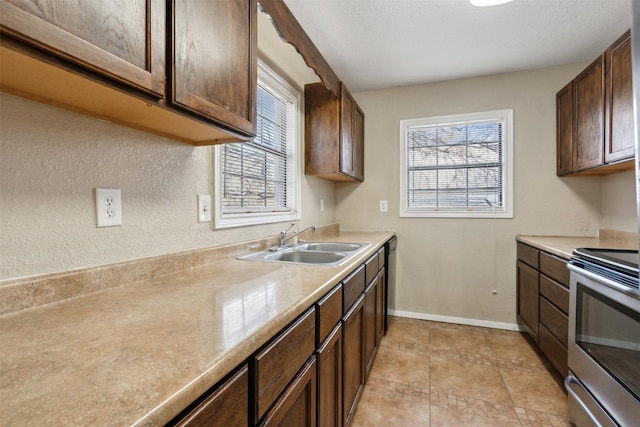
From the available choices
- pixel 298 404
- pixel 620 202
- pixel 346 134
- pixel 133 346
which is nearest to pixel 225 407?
pixel 133 346

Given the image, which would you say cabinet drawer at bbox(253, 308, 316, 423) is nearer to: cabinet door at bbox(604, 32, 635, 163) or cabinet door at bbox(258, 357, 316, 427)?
cabinet door at bbox(258, 357, 316, 427)

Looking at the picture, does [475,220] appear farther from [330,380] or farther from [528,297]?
[330,380]

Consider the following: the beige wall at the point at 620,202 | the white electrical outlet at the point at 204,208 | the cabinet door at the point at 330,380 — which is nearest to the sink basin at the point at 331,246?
the white electrical outlet at the point at 204,208

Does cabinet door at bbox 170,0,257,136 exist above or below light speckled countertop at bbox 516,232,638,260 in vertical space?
above

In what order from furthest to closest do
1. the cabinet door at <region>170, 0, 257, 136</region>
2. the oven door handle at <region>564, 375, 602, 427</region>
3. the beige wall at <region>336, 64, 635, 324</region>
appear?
the beige wall at <region>336, 64, 635, 324</region>, the oven door handle at <region>564, 375, 602, 427</region>, the cabinet door at <region>170, 0, 257, 136</region>

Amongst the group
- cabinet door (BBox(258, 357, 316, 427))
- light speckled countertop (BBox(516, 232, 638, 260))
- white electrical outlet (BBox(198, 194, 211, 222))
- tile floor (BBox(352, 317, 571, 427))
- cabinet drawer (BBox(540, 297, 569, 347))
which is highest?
white electrical outlet (BBox(198, 194, 211, 222))

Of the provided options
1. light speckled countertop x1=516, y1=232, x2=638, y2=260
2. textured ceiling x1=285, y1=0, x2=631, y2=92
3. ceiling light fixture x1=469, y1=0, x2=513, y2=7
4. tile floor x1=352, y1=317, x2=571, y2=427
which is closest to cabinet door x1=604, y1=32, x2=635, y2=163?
textured ceiling x1=285, y1=0, x2=631, y2=92

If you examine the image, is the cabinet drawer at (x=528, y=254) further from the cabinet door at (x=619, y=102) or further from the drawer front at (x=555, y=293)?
the cabinet door at (x=619, y=102)

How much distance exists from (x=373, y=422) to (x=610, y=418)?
101 centimetres

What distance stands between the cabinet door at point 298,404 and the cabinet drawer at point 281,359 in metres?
0.02

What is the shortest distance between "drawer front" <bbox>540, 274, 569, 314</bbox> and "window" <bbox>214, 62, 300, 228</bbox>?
180 cm

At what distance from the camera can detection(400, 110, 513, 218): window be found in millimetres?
2842

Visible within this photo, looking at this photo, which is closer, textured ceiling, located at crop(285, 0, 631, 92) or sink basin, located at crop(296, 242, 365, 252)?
textured ceiling, located at crop(285, 0, 631, 92)

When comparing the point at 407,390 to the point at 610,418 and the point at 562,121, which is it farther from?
the point at 562,121
